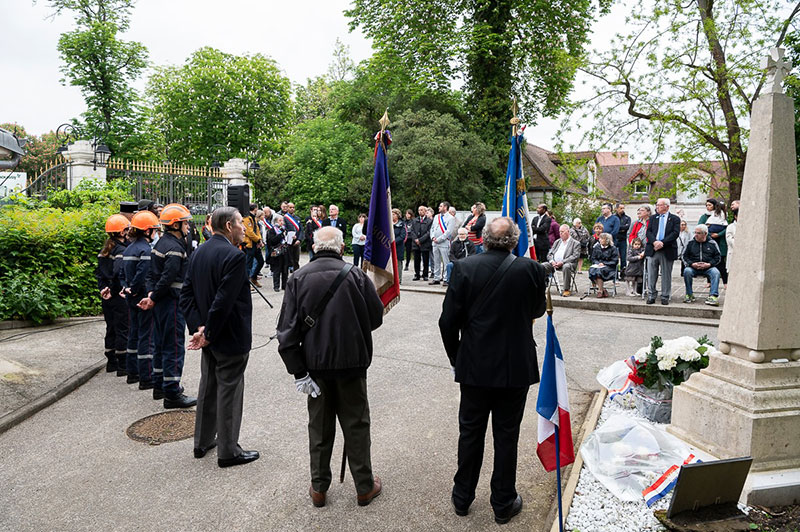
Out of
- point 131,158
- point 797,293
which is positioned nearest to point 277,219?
point 797,293

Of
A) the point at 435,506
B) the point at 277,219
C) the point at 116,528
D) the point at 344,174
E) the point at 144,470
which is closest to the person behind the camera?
the point at 116,528

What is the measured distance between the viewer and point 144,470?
181 inches

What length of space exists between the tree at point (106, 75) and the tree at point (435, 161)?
13.8 meters

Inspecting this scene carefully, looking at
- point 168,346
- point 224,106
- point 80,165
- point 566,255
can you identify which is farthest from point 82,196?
point 224,106

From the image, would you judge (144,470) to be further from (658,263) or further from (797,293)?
(658,263)

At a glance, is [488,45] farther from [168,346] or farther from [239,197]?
[168,346]

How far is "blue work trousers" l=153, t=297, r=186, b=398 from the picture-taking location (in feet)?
19.8

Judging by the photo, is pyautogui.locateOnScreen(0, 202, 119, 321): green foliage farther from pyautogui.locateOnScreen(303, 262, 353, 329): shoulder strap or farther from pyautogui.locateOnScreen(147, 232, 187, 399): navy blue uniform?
pyautogui.locateOnScreen(303, 262, 353, 329): shoulder strap

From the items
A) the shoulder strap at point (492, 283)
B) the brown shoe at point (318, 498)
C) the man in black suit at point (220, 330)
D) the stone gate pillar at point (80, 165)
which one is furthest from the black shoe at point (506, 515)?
the stone gate pillar at point (80, 165)

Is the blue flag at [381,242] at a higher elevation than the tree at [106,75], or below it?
below

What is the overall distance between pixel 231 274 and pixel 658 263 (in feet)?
31.9

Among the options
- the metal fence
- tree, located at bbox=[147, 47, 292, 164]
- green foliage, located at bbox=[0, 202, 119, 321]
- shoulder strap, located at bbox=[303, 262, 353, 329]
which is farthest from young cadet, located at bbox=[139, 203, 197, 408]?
tree, located at bbox=[147, 47, 292, 164]

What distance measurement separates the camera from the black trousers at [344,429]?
397 cm

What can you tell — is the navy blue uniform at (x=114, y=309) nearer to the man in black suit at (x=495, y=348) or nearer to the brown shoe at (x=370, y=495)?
the brown shoe at (x=370, y=495)
